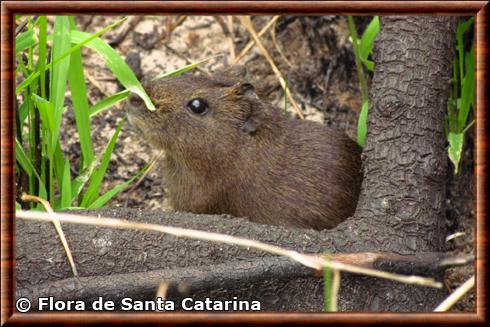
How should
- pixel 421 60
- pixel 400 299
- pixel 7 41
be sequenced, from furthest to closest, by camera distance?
pixel 421 60, pixel 400 299, pixel 7 41

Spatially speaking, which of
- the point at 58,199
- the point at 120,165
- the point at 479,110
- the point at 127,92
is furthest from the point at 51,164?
the point at 479,110

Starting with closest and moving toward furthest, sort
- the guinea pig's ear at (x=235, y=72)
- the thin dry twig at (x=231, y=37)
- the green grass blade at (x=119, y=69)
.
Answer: the green grass blade at (x=119, y=69)
the guinea pig's ear at (x=235, y=72)
the thin dry twig at (x=231, y=37)

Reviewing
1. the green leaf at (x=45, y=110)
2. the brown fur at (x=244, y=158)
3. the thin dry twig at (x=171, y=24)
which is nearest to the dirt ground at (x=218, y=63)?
the thin dry twig at (x=171, y=24)

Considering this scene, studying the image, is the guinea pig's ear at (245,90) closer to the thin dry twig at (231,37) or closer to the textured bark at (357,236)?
the textured bark at (357,236)

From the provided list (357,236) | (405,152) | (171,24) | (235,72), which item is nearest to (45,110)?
(235,72)

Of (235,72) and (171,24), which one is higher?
(171,24)

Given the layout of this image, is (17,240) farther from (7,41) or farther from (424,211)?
(424,211)

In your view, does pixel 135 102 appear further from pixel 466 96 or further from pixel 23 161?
pixel 466 96
